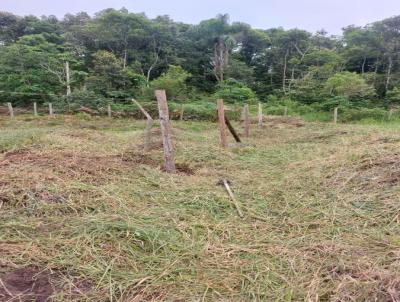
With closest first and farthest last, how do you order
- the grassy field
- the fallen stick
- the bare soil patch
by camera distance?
the bare soil patch
the grassy field
the fallen stick

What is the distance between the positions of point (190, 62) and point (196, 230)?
21.8m

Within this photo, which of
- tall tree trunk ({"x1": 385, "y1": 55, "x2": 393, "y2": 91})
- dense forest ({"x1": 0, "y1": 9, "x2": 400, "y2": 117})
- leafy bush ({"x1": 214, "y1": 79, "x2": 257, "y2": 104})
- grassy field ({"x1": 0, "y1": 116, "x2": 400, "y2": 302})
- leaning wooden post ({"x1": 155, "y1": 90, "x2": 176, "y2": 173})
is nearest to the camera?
grassy field ({"x1": 0, "y1": 116, "x2": 400, "y2": 302})

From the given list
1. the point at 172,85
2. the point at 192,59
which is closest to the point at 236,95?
the point at 172,85

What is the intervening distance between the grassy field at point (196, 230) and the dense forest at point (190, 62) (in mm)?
12471

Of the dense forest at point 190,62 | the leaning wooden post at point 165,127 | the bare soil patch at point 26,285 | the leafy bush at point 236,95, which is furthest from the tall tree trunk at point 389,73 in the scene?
the bare soil patch at point 26,285

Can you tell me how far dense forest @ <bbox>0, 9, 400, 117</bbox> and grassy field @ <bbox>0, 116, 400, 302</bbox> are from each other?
40.9 ft

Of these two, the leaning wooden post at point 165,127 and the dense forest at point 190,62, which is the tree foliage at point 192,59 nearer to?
the dense forest at point 190,62

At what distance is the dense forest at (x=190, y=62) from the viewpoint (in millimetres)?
16953

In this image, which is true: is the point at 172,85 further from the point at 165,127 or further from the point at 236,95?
the point at 165,127

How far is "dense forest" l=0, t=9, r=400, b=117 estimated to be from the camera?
1695cm

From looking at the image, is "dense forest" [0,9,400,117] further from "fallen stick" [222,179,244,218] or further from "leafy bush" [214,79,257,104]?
"fallen stick" [222,179,244,218]

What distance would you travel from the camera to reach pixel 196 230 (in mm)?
2734

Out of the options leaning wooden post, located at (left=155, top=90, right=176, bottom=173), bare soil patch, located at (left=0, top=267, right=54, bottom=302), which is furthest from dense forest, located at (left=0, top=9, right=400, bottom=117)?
bare soil patch, located at (left=0, top=267, right=54, bottom=302)

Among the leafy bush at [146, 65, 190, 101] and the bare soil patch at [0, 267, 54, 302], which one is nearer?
the bare soil patch at [0, 267, 54, 302]
